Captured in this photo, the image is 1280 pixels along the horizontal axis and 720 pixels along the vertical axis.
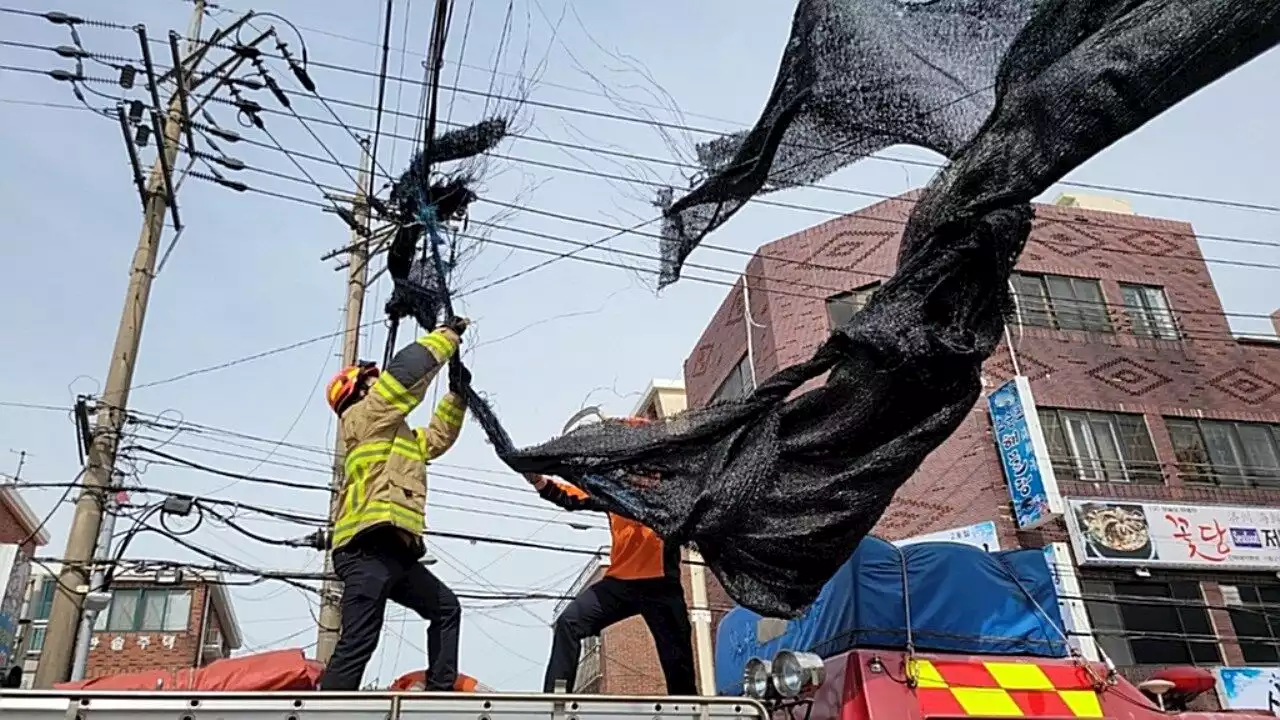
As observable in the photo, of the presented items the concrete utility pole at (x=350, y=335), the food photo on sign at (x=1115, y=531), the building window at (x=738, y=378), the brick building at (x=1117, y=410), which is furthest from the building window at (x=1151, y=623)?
the concrete utility pole at (x=350, y=335)

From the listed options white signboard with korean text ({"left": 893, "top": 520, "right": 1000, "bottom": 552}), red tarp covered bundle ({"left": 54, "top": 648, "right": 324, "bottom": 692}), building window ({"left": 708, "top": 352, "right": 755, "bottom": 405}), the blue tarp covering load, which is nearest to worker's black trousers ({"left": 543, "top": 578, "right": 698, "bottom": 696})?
the blue tarp covering load

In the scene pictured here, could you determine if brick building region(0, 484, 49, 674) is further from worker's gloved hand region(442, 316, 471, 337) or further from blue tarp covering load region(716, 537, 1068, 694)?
blue tarp covering load region(716, 537, 1068, 694)

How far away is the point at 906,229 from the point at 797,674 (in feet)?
6.60

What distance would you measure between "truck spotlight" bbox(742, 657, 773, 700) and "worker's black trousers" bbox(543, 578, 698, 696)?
86 centimetres

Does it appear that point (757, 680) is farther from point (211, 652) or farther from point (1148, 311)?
point (211, 652)

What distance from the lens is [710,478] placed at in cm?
436

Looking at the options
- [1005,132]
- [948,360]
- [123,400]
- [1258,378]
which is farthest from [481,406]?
[1258,378]

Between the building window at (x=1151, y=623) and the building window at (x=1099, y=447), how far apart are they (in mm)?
2037

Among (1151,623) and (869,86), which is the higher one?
(869,86)

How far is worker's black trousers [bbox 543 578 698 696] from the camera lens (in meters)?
5.08

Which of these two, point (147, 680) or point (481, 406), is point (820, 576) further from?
point (147, 680)

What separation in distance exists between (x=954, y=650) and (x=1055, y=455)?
47.1 ft

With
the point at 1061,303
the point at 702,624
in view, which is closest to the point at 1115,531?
the point at 1061,303

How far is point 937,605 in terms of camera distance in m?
4.64
